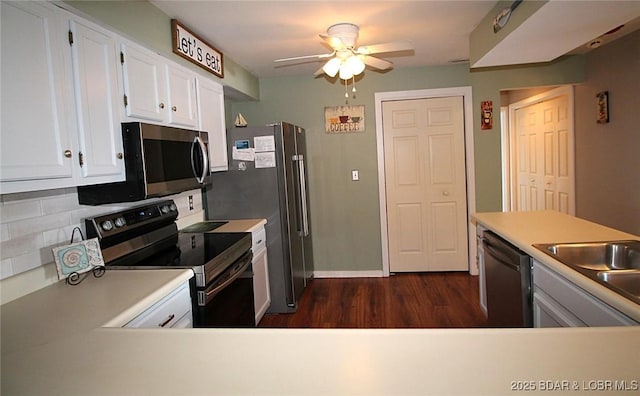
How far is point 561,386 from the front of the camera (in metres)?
0.80

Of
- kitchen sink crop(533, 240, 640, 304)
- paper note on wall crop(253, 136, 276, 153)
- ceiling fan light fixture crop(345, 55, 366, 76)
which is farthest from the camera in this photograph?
paper note on wall crop(253, 136, 276, 153)

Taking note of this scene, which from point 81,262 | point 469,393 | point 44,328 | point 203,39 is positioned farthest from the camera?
point 203,39

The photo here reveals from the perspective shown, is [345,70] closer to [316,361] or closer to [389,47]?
[389,47]

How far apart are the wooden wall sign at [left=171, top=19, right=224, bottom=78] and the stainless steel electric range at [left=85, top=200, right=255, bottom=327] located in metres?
1.02

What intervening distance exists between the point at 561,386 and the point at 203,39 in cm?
303

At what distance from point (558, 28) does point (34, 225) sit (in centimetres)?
285

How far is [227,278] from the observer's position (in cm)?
223

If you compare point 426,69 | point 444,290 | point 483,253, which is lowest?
point 444,290

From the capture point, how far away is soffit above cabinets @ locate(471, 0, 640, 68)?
1.93m

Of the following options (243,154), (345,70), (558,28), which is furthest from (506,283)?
(243,154)

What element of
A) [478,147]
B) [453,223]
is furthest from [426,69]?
[453,223]

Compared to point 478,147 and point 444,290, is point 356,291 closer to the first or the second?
point 444,290

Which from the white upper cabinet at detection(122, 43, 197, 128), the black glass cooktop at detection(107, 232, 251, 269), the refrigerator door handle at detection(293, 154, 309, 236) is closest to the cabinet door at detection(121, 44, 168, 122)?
the white upper cabinet at detection(122, 43, 197, 128)

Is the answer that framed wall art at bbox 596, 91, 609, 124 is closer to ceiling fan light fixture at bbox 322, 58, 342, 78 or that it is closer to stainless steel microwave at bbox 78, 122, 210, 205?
ceiling fan light fixture at bbox 322, 58, 342, 78
